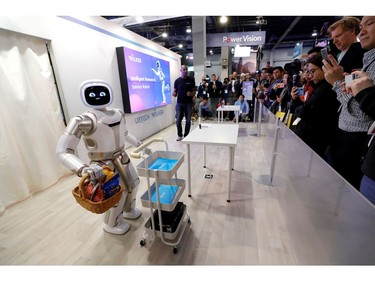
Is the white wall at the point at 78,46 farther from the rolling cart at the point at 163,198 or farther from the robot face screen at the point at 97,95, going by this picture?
the rolling cart at the point at 163,198

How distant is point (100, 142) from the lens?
151 cm

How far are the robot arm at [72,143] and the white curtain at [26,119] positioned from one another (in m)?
1.29

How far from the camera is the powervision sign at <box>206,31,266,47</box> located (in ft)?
18.9

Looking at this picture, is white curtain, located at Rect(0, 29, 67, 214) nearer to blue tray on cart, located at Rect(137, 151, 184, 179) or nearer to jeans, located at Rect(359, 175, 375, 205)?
blue tray on cart, located at Rect(137, 151, 184, 179)

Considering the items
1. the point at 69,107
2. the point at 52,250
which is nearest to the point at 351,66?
the point at 52,250

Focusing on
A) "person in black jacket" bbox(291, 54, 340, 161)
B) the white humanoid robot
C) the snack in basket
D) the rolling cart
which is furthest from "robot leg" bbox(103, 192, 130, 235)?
"person in black jacket" bbox(291, 54, 340, 161)

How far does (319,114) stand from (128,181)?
5.83ft

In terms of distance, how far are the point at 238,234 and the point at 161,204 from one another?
0.79 m

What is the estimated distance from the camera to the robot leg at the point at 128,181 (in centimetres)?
167

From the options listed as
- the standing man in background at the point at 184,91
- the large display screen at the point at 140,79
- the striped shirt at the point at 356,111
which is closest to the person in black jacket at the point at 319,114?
the striped shirt at the point at 356,111
